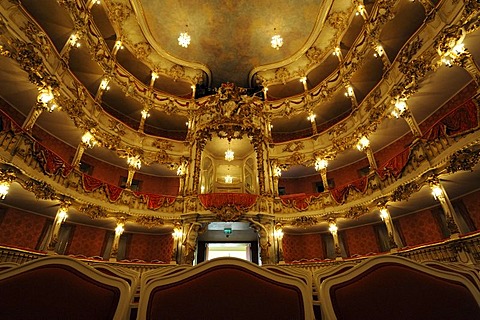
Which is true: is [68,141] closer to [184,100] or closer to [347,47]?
[184,100]

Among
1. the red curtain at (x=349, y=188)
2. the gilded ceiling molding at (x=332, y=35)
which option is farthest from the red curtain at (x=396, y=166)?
the gilded ceiling molding at (x=332, y=35)

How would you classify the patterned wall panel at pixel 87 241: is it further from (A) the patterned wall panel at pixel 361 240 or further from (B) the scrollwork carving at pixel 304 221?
(A) the patterned wall panel at pixel 361 240

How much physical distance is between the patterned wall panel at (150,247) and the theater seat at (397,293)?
37.9ft

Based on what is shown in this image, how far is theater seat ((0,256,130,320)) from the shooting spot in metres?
1.46

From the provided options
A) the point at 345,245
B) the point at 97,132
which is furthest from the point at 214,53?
the point at 345,245

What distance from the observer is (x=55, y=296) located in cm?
156

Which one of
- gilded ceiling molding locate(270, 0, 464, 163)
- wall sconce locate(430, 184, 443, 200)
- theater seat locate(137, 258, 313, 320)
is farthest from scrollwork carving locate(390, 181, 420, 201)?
theater seat locate(137, 258, 313, 320)

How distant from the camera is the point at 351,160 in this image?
42.7 feet

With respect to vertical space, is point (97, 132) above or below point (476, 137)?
above

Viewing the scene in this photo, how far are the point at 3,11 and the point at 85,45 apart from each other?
375cm

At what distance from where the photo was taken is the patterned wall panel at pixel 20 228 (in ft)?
28.0

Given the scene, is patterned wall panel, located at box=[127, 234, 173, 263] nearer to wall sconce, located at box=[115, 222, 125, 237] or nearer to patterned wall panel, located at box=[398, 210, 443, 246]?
wall sconce, located at box=[115, 222, 125, 237]

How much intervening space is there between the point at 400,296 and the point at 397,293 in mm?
24

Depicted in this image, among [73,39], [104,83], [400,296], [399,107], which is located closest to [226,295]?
[400,296]
